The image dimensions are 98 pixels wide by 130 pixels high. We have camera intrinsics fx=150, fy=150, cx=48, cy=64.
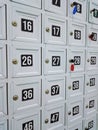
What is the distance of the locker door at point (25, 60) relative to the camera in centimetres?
109

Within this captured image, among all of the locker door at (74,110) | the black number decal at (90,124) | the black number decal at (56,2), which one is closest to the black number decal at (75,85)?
the locker door at (74,110)

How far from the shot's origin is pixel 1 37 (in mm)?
1021

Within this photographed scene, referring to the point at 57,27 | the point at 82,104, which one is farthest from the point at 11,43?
the point at 82,104

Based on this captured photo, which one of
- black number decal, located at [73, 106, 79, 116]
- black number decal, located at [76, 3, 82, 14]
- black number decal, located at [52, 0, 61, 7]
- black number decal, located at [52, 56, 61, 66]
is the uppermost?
black number decal, located at [76, 3, 82, 14]

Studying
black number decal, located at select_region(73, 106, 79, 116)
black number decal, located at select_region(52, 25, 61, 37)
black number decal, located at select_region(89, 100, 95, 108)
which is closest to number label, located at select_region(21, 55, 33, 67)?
black number decal, located at select_region(52, 25, 61, 37)

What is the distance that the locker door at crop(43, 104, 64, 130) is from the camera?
1337 millimetres

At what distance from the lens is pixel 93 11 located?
1750 mm

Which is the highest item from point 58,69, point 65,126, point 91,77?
point 58,69

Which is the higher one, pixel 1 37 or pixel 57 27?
pixel 57 27

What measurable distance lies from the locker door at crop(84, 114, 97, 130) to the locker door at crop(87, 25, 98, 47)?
2.93 ft

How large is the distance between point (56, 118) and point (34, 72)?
0.53m

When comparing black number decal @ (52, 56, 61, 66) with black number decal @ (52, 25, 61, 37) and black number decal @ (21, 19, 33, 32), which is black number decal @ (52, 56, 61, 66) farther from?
black number decal @ (21, 19, 33, 32)

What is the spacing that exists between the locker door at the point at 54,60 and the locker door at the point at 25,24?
0.15 meters

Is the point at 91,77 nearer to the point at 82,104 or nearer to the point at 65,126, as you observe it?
the point at 82,104
